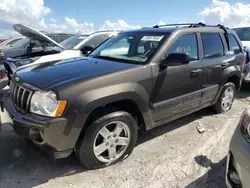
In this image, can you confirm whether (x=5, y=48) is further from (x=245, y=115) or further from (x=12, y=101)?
(x=245, y=115)

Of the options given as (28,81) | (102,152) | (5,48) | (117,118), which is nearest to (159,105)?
(117,118)

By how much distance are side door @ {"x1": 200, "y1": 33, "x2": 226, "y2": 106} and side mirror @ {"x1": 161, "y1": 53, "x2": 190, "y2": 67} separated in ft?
2.86

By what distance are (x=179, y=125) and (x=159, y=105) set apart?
1.20 metres

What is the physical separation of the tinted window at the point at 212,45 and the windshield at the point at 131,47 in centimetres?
90

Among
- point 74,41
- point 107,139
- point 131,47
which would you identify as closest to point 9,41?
point 74,41

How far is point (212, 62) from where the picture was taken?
4.15 meters

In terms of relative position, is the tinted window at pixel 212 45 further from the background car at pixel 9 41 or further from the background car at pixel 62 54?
the background car at pixel 9 41

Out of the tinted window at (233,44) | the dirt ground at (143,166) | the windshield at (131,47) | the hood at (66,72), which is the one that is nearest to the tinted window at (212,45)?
the tinted window at (233,44)

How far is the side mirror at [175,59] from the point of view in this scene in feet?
10.7

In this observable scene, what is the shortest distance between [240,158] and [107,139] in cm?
149

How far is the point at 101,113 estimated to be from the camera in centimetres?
283

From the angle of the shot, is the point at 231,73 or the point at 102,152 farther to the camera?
the point at 231,73

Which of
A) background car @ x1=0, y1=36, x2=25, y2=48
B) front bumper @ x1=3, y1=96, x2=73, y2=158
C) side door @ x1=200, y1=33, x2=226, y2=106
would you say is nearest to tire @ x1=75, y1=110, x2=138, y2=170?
front bumper @ x1=3, y1=96, x2=73, y2=158

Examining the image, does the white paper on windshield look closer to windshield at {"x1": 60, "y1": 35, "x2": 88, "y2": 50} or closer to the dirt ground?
the dirt ground
